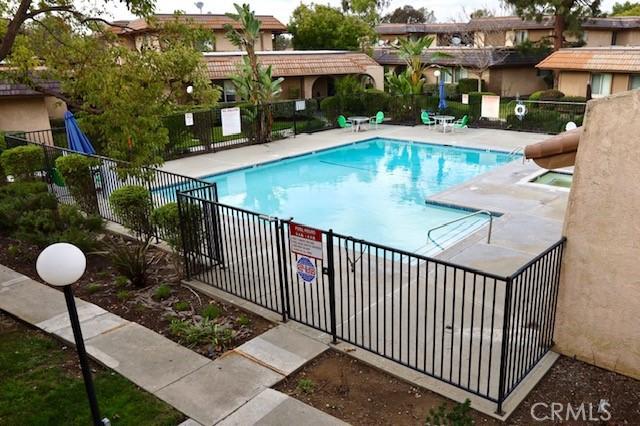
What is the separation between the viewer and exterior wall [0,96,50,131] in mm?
17766

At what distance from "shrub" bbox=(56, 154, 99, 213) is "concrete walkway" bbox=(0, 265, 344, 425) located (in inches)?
178

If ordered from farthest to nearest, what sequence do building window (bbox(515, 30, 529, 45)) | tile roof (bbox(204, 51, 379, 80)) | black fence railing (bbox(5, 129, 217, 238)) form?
building window (bbox(515, 30, 529, 45)) → tile roof (bbox(204, 51, 379, 80)) → black fence railing (bbox(5, 129, 217, 238))

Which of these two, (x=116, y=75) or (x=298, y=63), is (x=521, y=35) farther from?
(x=116, y=75)

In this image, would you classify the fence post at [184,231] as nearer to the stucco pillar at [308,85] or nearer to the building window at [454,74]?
the stucco pillar at [308,85]

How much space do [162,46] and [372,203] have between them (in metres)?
7.85

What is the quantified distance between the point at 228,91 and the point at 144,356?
23.9m

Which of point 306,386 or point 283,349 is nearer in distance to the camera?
point 306,386

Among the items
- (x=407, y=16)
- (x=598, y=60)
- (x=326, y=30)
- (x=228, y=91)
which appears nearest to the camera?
(x=598, y=60)

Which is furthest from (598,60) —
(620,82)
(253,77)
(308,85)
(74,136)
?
(74,136)

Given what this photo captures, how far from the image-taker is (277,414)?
16.7 ft

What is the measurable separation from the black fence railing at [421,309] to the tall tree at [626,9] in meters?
52.7

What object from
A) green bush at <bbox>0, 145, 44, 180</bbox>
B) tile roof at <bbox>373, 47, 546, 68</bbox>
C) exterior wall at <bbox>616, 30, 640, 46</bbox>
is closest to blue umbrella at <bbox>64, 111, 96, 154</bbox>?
green bush at <bbox>0, 145, 44, 180</bbox>

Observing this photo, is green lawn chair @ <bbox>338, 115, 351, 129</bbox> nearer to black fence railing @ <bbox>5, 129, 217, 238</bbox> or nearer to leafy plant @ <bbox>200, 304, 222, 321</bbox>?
black fence railing @ <bbox>5, 129, 217, 238</bbox>

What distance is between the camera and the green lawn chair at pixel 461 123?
75.4 feet
